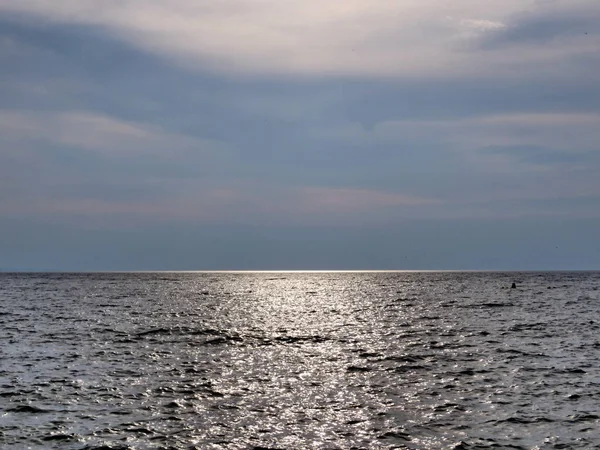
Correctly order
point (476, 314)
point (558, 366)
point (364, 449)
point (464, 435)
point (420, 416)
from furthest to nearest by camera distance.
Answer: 1. point (476, 314)
2. point (558, 366)
3. point (420, 416)
4. point (464, 435)
5. point (364, 449)

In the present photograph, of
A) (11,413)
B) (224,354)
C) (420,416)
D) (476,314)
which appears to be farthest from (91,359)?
(476,314)

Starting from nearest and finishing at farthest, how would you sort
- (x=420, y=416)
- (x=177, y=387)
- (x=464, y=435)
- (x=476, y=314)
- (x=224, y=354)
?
(x=464, y=435), (x=420, y=416), (x=177, y=387), (x=224, y=354), (x=476, y=314)

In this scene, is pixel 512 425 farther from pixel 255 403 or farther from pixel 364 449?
pixel 255 403

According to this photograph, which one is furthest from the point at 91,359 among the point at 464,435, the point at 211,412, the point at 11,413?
the point at 464,435

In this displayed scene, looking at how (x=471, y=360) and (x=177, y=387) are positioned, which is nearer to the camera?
(x=177, y=387)

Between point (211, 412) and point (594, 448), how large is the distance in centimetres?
1779

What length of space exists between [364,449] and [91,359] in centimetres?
2855

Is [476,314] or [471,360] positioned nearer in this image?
[471,360]

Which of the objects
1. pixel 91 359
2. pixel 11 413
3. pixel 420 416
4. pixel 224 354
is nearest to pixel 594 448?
pixel 420 416

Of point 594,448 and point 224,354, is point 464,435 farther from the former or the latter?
point 224,354

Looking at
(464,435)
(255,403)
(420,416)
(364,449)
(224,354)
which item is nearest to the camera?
(364,449)

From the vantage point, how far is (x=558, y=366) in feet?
141

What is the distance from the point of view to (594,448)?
81.1 ft

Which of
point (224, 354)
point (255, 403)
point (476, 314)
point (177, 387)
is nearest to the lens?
point (255, 403)
